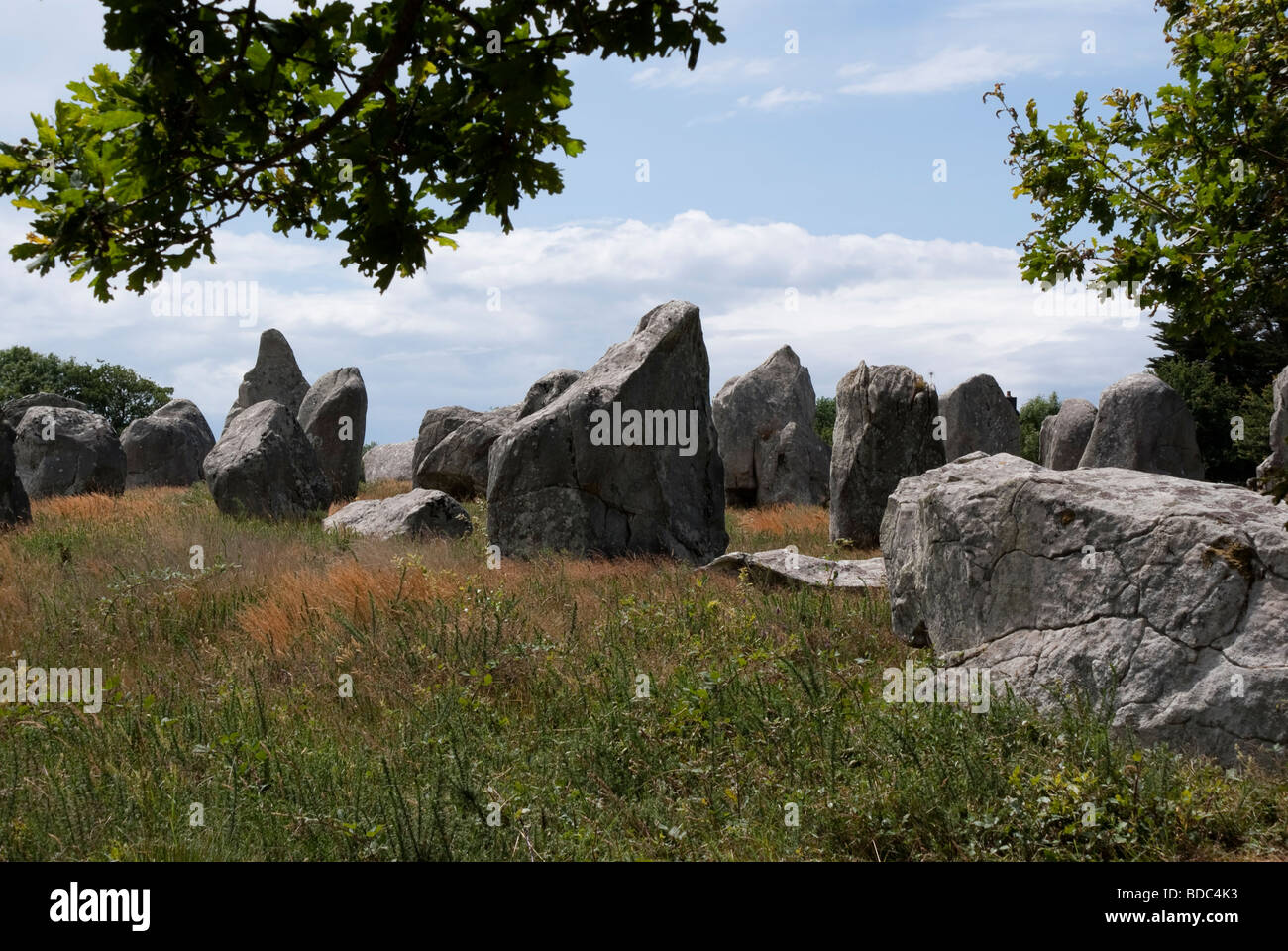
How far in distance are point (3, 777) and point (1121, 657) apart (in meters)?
6.98

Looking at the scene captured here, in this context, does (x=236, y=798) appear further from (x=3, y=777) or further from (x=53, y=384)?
(x=53, y=384)

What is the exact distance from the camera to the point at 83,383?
2051 inches

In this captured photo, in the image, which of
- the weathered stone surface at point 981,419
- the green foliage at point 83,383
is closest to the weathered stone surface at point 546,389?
the weathered stone surface at point 981,419

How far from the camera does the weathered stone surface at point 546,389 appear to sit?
18953 mm

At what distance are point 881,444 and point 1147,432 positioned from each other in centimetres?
898

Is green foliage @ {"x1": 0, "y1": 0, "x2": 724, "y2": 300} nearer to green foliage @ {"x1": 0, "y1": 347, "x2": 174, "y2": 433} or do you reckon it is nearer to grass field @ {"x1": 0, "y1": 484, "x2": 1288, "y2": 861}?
grass field @ {"x1": 0, "y1": 484, "x2": 1288, "y2": 861}

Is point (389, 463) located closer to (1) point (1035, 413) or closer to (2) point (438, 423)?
(2) point (438, 423)

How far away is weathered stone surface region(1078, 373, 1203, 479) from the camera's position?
2267 centimetres

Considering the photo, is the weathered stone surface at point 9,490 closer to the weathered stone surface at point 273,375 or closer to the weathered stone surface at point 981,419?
the weathered stone surface at point 273,375

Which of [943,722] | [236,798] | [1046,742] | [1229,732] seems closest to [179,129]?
[236,798]

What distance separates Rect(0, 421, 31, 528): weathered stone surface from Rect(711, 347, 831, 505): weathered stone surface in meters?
14.8

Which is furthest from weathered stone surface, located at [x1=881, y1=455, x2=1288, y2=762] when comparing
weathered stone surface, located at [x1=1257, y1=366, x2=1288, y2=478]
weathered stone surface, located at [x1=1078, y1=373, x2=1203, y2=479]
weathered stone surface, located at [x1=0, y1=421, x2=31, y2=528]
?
weathered stone surface, located at [x1=1078, y1=373, x2=1203, y2=479]

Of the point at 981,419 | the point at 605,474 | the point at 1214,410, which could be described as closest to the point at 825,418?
the point at 1214,410

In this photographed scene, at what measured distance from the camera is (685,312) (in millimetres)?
14711
